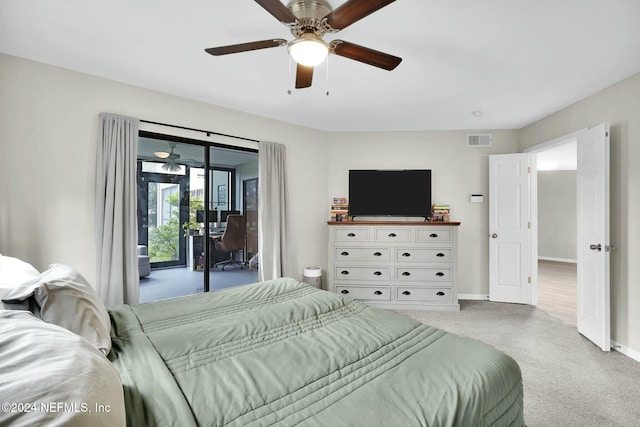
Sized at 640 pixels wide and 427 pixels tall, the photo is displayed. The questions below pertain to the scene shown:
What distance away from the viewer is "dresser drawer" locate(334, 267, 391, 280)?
4.16 metres

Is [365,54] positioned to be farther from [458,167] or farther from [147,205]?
[458,167]

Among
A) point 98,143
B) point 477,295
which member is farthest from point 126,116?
point 477,295

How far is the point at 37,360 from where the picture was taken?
0.70m

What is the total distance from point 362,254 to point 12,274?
346 centimetres

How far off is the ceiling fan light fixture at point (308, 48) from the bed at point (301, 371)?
Result: 59.9 inches

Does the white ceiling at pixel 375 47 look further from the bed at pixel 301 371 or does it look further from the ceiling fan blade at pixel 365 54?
the bed at pixel 301 371

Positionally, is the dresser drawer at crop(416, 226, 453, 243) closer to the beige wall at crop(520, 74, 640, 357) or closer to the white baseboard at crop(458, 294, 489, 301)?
the white baseboard at crop(458, 294, 489, 301)

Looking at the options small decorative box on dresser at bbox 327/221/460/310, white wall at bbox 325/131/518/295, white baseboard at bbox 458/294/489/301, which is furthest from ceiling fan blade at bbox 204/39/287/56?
white baseboard at bbox 458/294/489/301

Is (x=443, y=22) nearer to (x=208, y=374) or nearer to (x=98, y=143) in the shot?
(x=208, y=374)

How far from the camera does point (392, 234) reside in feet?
13.7

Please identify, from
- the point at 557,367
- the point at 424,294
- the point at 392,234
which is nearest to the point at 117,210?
the point at 392,234

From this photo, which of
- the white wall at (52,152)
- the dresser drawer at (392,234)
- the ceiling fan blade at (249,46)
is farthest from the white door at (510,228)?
the white wall at (52,152)

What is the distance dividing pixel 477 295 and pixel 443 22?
3876 millimetres

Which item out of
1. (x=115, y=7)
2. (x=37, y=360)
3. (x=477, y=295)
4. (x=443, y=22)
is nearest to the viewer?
(x=37, y=360)
